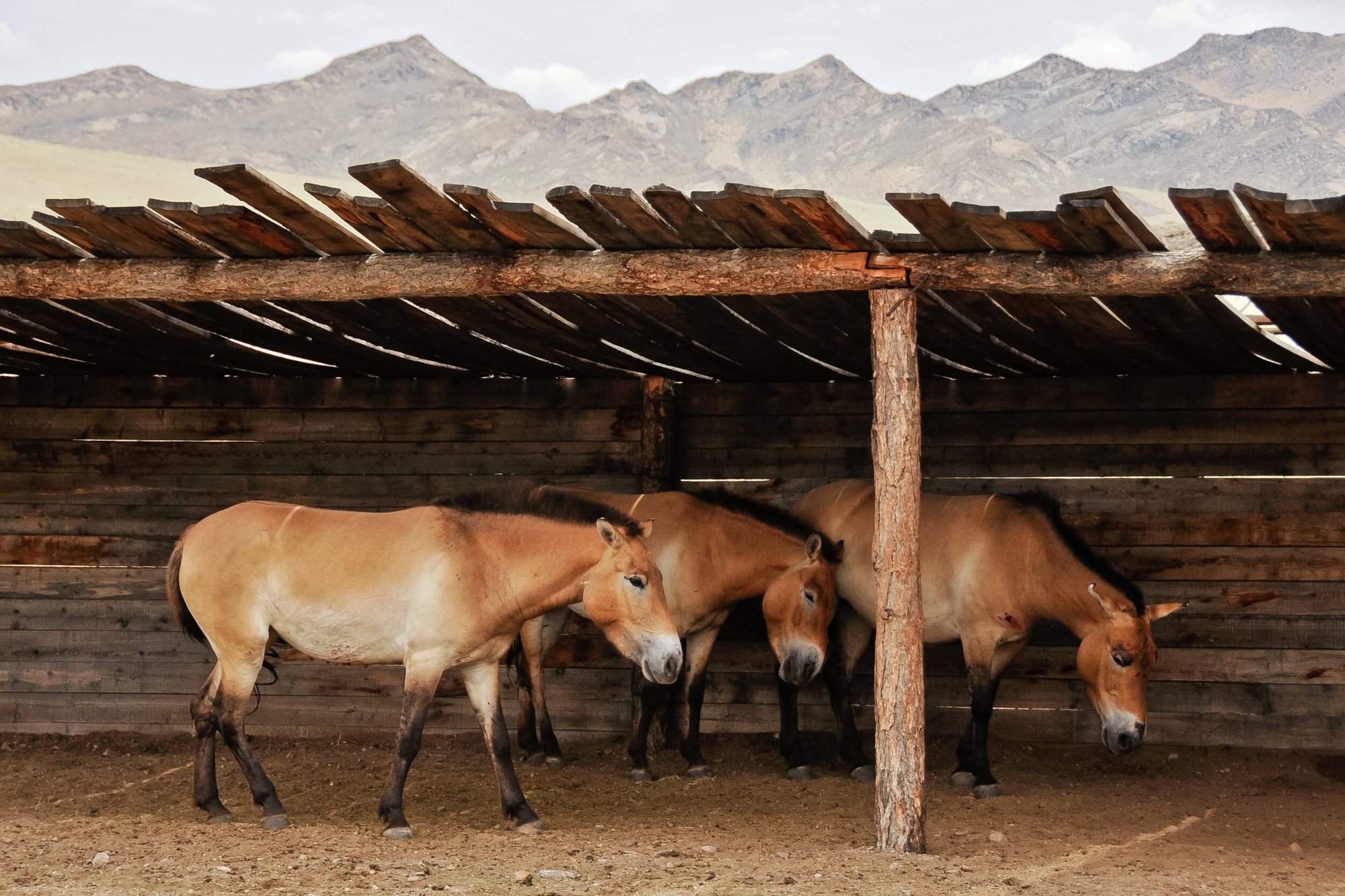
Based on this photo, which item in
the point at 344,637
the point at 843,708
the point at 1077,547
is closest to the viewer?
the point at 344,637

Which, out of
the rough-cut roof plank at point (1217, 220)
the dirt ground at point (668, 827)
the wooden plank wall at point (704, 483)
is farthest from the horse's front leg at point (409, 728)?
the rough-cut roof plank at point (1217, 220)

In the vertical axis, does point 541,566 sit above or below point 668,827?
above

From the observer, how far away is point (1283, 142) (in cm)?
10644

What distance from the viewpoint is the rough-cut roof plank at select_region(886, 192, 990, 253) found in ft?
14.9

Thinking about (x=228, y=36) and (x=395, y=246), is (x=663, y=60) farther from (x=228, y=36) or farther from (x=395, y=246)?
(x=395, y=246)

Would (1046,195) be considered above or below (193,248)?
above

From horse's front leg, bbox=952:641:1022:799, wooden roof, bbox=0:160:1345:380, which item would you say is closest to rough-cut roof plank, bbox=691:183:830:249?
wooden roof, bbox=0:160:1345:380

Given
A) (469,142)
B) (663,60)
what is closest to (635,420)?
(469,142)

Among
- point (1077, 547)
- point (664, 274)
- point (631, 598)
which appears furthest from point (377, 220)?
point (1077, 547)

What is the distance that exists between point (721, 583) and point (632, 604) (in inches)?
57.9

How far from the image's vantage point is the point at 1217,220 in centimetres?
446

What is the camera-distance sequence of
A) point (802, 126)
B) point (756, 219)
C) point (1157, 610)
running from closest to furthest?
point (756, 219), point (1157, 610), point (802, 126)

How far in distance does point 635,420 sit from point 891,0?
194349 mm

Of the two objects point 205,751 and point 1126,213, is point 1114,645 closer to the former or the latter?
point 1126,213
